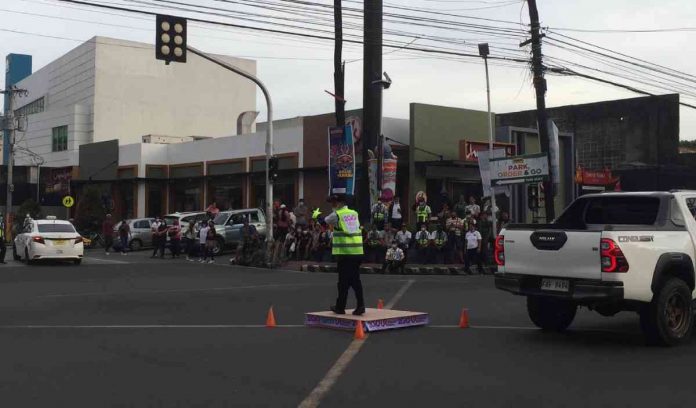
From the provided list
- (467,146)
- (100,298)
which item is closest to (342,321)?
(100,298)

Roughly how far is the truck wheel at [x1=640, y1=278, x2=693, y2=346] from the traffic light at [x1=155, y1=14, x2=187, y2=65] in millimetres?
13402

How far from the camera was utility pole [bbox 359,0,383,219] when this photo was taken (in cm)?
2423

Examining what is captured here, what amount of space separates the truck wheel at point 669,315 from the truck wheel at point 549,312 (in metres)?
1.42

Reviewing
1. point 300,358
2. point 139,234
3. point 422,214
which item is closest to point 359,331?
point 300,358

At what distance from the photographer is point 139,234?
34000 mm

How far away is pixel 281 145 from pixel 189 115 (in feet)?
81.5

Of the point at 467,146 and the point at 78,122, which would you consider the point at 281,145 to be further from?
the point at 78,122

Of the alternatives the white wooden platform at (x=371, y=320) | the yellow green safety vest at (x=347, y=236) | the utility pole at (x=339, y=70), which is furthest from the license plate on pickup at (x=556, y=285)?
the utility pole at (x=339, y=70)

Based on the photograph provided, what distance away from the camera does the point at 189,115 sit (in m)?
57.0

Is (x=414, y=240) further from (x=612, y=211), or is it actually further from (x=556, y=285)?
(x=556, y=285)

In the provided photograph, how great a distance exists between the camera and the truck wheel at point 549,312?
10.3m

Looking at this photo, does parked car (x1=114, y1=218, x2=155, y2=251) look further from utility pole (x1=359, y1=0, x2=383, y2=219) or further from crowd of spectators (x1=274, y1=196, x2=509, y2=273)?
utility pole (x1=359, y1=0, x2=383, y2=219)

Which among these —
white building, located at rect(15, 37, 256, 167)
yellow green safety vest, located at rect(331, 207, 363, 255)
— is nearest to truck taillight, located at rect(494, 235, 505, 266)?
yellow green safety vest, located at rect(331, 207, 363, 255)

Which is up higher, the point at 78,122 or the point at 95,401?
the point at 78,122
